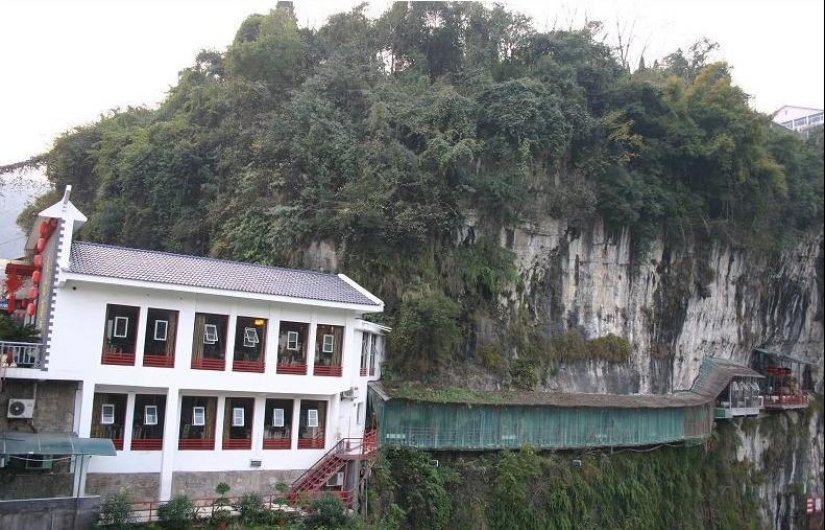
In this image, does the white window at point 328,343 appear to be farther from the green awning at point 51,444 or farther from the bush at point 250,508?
the green awning at point 51,444

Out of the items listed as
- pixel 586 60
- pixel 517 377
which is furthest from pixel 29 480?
pixel 586 60

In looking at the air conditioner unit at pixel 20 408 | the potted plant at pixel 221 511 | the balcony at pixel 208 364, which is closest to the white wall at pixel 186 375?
the balcony at pixel 208 364

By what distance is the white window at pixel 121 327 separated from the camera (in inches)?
683

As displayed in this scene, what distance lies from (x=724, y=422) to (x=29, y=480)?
27.9 metres

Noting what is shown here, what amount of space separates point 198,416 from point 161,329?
7.63 feet

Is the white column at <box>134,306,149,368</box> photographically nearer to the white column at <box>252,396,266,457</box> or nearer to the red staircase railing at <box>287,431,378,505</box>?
the white column at <box>252,396,266,457</box>

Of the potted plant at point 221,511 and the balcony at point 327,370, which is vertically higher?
the balcony at point 327,370

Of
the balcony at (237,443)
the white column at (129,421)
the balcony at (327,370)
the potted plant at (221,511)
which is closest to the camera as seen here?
the potted plant at (221,511)

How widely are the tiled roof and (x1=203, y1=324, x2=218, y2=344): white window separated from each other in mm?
1134

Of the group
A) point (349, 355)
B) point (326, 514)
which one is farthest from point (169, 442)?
point (349, 355)

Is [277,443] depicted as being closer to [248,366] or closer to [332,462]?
[332,462]

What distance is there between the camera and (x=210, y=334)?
18.4 m

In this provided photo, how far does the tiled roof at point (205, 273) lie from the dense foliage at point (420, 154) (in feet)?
7.43

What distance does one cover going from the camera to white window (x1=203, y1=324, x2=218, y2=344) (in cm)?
1830
